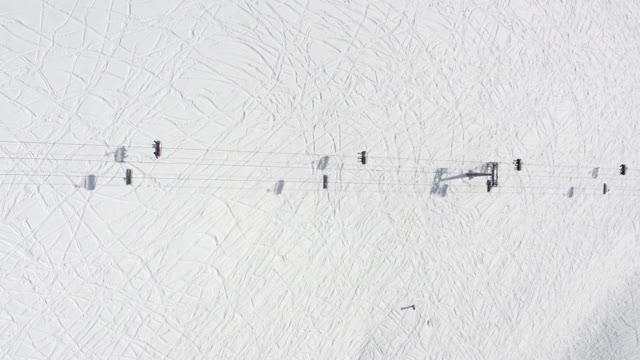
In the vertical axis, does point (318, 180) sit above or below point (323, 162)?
below

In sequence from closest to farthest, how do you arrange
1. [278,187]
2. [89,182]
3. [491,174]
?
1. [89,182]
2. [278,187]
3. [491,174]

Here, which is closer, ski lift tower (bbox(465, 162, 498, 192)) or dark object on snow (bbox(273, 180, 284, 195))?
dark object on snow (bbox(273, 180, 284, 195))

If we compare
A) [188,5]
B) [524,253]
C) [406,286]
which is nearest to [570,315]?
[524,253]

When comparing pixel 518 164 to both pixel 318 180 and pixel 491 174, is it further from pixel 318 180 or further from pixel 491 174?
pixel 318 180

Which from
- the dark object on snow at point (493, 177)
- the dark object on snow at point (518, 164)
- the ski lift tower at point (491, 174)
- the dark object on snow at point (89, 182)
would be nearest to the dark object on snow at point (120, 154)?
the dark object on snow at point (89, 182)

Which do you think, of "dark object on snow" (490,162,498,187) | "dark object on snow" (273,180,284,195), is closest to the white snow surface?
"dark object on snow" (273,180,284,195)

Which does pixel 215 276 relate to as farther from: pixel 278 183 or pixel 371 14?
pixel 371 14

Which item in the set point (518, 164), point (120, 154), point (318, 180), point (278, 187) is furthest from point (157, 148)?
point (518, 164)

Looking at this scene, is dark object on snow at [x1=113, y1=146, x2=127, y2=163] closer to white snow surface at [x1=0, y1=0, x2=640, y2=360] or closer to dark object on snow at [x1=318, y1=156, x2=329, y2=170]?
white snow surface at [x1=0, y1=0, x2=640, y2=360]
